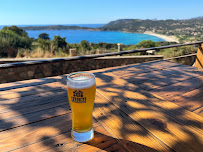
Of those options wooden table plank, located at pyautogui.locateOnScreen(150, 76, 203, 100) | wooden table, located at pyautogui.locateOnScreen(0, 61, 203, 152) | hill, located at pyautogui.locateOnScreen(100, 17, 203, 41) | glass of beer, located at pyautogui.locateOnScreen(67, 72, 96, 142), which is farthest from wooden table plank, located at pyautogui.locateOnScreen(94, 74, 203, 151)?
hill, located at pyautogui.locateOnScreen(100, 17, 203, 41)

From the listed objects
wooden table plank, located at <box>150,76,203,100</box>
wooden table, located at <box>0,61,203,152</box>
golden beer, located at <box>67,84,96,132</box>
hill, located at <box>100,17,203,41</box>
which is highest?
hill, located at <box>100,17,203,41</box>

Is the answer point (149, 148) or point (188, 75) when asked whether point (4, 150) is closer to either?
point (149, 148)

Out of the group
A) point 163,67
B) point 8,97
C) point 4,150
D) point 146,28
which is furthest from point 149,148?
point 146,28

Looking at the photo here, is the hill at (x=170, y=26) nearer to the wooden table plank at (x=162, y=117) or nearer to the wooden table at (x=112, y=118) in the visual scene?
the wooden table at (x=112, y=118)

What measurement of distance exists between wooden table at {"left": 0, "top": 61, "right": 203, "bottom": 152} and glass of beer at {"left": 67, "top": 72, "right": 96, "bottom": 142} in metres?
0.04

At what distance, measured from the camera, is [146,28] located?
1548 inches

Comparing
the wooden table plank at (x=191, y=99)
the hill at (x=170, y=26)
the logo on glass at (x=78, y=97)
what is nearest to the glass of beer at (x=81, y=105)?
the logo on glass at (x=78, y=97)

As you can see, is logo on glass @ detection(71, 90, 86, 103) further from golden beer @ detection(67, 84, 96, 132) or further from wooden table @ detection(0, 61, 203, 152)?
wooden table @ detection(0, 61, 203, 152)

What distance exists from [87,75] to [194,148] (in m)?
0.58

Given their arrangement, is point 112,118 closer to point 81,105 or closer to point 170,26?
point 81,105

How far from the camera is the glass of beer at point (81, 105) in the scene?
66 centimetres

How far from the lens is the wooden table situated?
67 centimetres

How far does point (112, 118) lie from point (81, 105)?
0.26 m

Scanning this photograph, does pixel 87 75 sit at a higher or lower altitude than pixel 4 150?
higher
